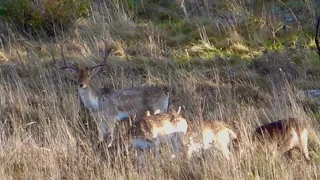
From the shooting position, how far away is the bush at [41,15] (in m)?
14.2

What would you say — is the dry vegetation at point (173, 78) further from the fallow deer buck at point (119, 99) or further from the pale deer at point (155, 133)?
the pale deer at point (155, 133)

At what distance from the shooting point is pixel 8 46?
13.2m

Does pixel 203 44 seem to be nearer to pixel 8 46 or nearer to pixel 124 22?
pixel 124 22

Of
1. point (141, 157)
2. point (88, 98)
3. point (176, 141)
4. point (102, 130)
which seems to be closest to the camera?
point (141, 157)

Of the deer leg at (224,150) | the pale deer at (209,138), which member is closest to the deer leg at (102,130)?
the pale deer at (209,138)

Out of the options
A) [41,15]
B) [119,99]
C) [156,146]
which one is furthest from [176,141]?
[41,15]

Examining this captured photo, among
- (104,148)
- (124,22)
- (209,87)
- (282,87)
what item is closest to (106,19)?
(124,22)

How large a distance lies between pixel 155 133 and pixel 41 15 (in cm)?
721

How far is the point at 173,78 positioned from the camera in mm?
11172

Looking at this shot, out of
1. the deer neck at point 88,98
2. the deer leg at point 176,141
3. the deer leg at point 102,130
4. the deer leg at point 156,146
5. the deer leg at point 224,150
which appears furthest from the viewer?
the deer neck at point 88,98

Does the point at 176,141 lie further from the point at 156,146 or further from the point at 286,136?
the point at 286,136

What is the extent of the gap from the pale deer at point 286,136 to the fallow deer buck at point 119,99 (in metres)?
2.44

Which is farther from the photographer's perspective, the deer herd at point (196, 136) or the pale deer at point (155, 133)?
the pale deer at point (155, 133)

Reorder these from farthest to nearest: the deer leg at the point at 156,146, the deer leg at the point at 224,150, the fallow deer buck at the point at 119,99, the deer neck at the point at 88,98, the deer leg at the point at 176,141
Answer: the deer neck at the point at 88,98 → the fallow deer buck at the point at 119,99 → the deer leg at the point at 176,141 → the deer leg at the point at 156,146 → the deer leg at the point at 224,150
